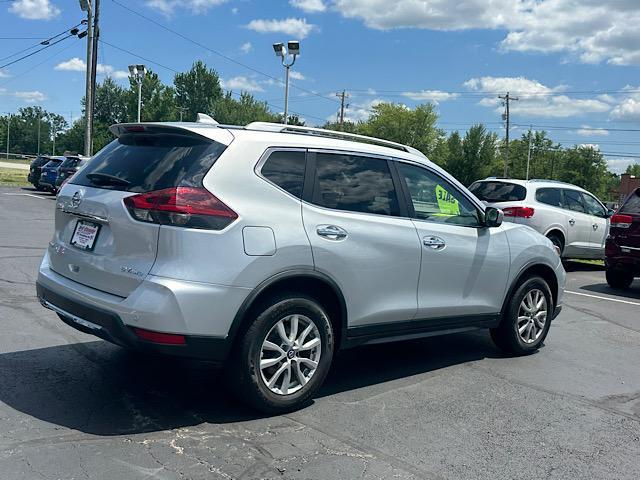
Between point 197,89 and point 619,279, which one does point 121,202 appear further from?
point 197,89

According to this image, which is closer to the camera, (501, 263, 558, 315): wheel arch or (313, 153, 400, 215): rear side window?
(313, 153, 400, 215): rear side window

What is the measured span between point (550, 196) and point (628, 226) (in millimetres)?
2437

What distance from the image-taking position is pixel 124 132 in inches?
178

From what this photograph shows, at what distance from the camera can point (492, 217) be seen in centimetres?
553

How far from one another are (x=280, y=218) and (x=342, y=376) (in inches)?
68.0

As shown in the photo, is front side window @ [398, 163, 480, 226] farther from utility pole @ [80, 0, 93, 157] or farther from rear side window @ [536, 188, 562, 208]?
utility pole @ [80, 0, 93, 157]

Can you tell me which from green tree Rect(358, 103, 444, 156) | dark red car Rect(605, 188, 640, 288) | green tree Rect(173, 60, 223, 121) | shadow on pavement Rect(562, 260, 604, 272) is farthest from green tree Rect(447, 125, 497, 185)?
dark red car Rect(605, 188, 640, 288)

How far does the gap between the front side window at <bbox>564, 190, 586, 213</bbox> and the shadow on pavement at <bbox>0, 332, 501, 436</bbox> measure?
25.4 ft

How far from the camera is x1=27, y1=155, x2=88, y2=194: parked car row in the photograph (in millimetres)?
23484

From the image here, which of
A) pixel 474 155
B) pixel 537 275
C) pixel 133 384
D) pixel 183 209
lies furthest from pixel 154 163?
pixel 474 155

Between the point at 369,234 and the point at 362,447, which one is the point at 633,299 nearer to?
the point at 369,234

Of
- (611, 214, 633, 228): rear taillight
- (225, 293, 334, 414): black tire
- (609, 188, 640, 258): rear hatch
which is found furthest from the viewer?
(611, 214, 633, 228): rear taillight

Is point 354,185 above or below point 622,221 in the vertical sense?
above

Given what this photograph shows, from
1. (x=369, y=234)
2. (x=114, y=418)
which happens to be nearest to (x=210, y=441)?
(x=114, y=418)
